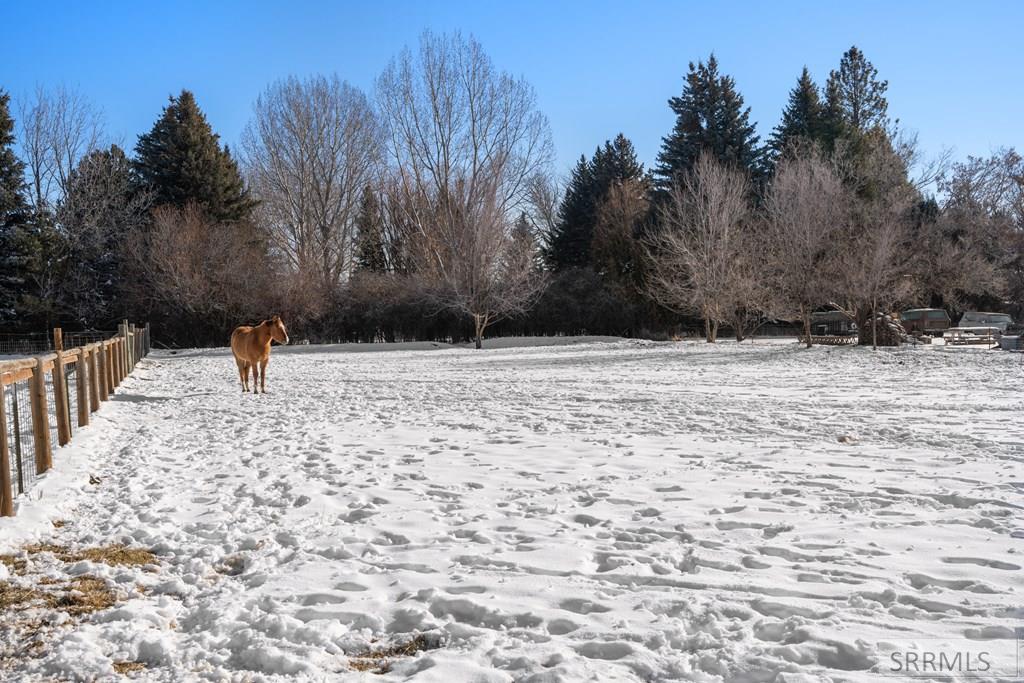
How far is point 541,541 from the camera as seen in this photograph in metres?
4.57

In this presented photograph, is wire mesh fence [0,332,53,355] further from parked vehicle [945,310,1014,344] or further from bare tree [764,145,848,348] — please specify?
parked vehicle [945,310,1014,344]

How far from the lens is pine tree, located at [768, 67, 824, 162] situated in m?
48.9

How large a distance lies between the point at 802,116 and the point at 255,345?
45652 mm

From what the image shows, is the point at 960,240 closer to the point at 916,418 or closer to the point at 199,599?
the point at 916,418

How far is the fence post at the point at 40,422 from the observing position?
6402 millimetres

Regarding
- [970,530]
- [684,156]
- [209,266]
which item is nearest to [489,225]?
[209,266]

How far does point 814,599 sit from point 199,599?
3.09 m

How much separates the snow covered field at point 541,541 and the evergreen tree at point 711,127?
39.9 m

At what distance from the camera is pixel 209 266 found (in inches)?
1459

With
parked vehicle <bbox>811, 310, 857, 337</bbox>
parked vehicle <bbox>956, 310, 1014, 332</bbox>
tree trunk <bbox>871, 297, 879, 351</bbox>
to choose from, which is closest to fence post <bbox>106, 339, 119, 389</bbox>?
tree trunk <bbox>871, 297, 879, 351</bbox>

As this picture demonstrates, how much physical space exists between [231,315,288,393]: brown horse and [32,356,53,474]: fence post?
7.60 metres

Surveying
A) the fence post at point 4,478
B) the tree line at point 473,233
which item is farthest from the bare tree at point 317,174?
the fence post at point 4,478

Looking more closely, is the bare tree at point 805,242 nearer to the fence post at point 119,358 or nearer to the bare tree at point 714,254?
the bare tree at point 714,254

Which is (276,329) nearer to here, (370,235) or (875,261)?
(875,261)
